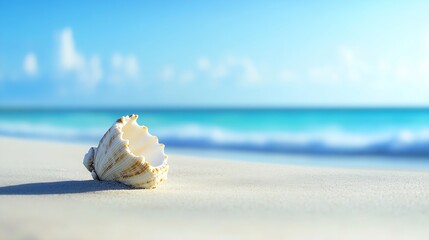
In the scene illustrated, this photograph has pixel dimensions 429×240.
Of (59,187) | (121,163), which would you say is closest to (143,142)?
(121,163)

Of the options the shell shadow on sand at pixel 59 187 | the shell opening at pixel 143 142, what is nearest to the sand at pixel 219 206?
the shell shadow on sand at pixel 59 187

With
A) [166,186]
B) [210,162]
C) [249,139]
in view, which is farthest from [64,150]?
[249,139]

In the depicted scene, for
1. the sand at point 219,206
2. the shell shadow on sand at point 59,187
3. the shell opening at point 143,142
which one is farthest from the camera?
the shell opening at point 143,142

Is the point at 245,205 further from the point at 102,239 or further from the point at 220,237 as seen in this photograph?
the point at 102,239

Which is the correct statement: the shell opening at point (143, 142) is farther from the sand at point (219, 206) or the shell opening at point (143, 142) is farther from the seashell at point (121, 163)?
the sand at point (219, 206)

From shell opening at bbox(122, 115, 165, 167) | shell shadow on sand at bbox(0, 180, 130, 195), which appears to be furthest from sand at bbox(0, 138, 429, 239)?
shell opening at bbox(122, 115, 165, 167)
